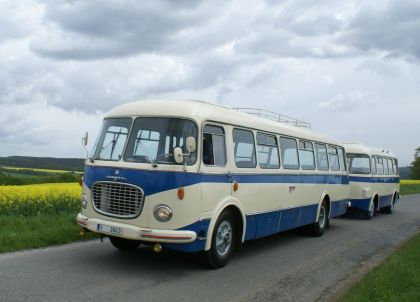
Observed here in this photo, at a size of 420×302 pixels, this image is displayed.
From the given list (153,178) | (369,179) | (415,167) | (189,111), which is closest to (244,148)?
(189,111)

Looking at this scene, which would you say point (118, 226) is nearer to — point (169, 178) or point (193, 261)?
point (169, 178)

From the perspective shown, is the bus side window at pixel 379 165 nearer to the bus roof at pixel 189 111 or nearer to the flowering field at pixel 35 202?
the bus roof at pixel 189 111

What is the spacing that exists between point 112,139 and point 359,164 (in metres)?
11.9

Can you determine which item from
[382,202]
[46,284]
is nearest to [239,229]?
[46,284]

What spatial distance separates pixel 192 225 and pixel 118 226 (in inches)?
43.9

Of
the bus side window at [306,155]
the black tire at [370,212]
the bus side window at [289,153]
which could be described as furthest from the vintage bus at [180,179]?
the black tire at [370,212]

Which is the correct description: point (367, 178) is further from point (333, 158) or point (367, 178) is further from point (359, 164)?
point (333, 158)

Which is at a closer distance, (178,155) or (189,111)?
(178,155)

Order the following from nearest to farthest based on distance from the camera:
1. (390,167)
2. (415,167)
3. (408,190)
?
(390,167) → (408,190) → (415,167)

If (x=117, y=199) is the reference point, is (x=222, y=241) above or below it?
below

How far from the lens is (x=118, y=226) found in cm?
766

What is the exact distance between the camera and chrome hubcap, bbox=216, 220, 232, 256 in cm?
830

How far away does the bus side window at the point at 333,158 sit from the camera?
14.4 metres

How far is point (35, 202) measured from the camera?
541 inches
